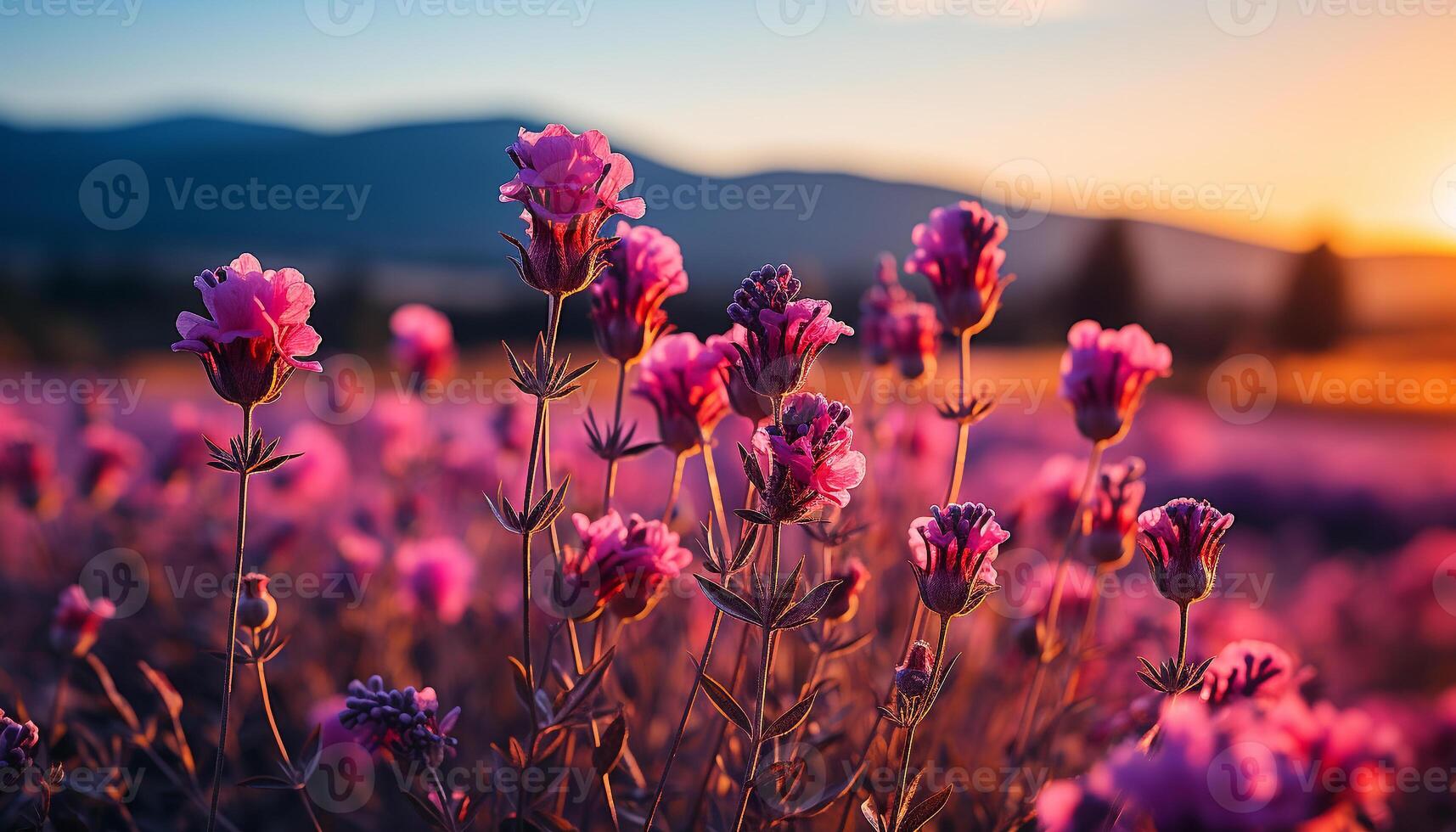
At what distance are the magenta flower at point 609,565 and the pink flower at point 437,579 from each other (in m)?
1.48

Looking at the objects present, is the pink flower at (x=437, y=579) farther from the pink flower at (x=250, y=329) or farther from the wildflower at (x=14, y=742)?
the pink flower at (x=250, y=329)

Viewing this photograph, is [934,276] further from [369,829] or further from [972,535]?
[369,829]

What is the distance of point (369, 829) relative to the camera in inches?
97.8

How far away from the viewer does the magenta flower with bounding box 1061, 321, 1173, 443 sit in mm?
2010

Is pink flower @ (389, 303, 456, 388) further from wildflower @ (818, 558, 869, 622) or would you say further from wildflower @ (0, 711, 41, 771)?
wildflower @ (818, 558, 869, 622)

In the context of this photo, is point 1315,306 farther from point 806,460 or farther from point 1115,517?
point 806,460

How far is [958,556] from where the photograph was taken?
4.74 ft

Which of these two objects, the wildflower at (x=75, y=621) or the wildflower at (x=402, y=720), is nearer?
the wildflower at (x=402, y=720)

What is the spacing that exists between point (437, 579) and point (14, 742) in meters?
1.45

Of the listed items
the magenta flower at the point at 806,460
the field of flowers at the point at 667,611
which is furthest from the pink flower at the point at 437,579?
the magenta flower at the point at 806,460

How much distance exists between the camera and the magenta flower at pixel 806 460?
133 centimetres

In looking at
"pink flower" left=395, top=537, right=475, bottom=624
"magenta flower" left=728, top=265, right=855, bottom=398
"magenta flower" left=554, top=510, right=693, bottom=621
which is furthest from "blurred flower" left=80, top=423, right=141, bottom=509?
"magenta flower" left=728, top=265, right=855, bottom=398

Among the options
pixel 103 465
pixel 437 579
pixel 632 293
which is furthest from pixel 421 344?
pixel 632 293

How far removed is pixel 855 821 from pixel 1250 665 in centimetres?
118
